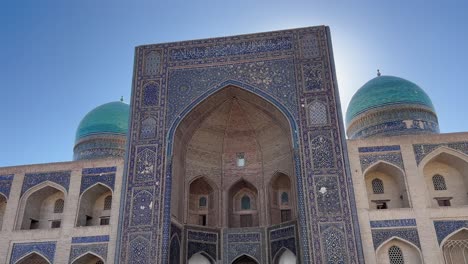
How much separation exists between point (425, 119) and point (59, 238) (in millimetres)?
10586

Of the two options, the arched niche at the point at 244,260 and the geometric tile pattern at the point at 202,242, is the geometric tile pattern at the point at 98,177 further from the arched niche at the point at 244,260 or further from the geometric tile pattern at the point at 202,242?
the arched niche at the point at 244,260

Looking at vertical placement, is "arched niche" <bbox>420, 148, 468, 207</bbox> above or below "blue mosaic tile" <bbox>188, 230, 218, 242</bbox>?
above

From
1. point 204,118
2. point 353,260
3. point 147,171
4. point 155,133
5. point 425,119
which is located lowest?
point 353,260

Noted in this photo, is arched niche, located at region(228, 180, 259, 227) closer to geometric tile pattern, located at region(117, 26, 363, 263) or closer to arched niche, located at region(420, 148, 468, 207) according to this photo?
geometric tile pattern, located at region(117, 26, 363, 263)

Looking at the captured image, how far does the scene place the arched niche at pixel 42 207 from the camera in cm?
1036

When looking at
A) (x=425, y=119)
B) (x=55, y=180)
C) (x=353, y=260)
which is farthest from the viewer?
(x=425, y=119)

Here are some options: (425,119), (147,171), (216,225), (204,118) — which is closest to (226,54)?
(204,118)

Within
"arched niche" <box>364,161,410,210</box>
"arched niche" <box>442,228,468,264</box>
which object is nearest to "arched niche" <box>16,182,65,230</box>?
"arched niche" <box>364,161,410,210</box>

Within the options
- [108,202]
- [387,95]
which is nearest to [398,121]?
[387,95]

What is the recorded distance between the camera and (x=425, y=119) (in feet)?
44.1

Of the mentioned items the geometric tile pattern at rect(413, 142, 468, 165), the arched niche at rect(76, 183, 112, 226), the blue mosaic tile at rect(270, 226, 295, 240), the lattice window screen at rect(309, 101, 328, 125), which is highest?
the lattice window screen at rect(309, 101, 328, 125)

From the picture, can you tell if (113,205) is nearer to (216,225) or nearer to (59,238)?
(59,238)

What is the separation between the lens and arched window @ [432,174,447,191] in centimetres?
984

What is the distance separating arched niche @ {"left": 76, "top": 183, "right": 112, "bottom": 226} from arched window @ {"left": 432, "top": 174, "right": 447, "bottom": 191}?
7.36 m
